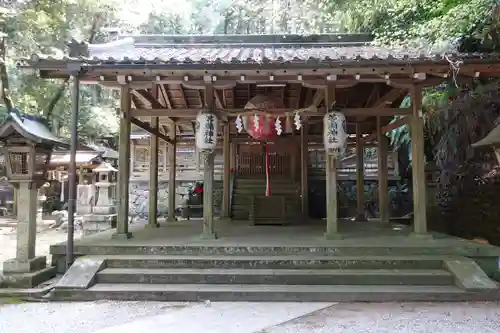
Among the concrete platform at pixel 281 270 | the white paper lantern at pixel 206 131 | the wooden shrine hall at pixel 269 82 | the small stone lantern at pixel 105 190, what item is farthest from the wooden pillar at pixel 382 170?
the small stone lantern at pixel 105 190

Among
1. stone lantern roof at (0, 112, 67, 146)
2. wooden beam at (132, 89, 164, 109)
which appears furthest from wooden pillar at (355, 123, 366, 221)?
stone lantern roof at (0, 112, 67, 146)

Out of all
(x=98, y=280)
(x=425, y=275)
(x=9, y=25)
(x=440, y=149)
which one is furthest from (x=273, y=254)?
(x=9, y=25)

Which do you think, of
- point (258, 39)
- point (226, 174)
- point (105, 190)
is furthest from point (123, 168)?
point (105, 190)

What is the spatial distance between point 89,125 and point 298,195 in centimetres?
1428

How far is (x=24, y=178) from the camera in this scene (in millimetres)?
6234

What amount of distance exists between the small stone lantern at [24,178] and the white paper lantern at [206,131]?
8.69 feet

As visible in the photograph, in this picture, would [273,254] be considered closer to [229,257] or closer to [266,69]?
[229,257]

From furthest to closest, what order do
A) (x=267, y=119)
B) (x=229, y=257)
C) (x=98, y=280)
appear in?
(x=267, y=119) → (x=229, y=257) → (x=98, y=280)

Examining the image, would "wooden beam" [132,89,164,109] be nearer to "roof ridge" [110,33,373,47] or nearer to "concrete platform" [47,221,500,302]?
"roof ridge" [110,33,373,47]

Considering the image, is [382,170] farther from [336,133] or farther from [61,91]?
[61,91]

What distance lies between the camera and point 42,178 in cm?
653

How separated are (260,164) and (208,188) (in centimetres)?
733

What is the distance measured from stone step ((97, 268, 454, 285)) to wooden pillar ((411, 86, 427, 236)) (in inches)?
50.0

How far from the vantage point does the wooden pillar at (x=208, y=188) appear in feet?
23.5
